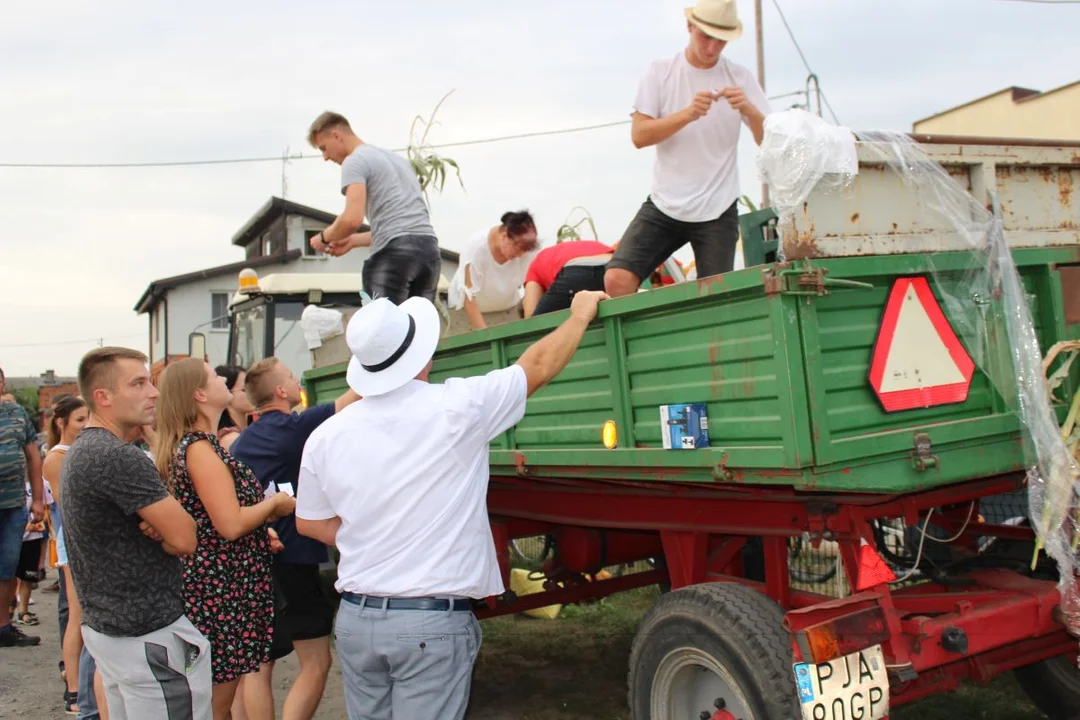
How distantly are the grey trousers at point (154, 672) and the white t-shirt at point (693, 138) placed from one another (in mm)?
2659

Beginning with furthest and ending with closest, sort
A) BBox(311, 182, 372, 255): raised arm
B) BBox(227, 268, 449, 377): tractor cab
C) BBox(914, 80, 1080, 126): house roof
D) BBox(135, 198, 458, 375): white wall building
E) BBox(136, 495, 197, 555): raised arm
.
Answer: BBox(135, 198, 458, 375): white wall building < BBox(914, 80, 1080, 126): house roof < BBox(227, 268, 449, 377): tractor cab < BBox(311, 182, 372, 255): raised arm < BBox(136, 495, 197, 555): raised arm

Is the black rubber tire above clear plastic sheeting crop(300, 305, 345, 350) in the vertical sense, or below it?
below

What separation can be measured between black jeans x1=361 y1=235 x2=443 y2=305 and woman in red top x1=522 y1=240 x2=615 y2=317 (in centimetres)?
61

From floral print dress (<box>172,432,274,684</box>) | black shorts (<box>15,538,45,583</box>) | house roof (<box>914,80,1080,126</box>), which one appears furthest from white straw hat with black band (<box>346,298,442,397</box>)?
house roof (<box>914,80,1080,126</box>)

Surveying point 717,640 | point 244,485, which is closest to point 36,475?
point 244,485

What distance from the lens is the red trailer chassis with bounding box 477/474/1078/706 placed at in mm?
3080

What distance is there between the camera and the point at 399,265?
18.3ft

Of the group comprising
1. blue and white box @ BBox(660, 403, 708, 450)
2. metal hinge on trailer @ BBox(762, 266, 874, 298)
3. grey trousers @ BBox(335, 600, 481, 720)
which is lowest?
grey trousers @ BBox(335, 600, 481, 720)

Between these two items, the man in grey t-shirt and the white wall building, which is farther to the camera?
the white wall building

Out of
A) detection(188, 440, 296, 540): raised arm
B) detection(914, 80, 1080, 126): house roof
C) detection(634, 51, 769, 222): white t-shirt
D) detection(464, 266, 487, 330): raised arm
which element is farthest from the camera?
detection(914, 80, 1080, 126): house roof

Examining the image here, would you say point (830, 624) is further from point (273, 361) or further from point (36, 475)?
point (36, 475)

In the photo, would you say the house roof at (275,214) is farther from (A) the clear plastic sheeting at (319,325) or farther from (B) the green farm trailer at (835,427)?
(B) the green farm trailer at (835,427)

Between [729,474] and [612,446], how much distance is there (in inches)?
23.1

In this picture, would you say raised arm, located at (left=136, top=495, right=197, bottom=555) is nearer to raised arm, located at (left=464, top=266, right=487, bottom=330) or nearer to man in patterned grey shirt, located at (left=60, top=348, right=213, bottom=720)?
man in patterned grey shirt, located at (left=60, top=348, right=213, bottom=720)
